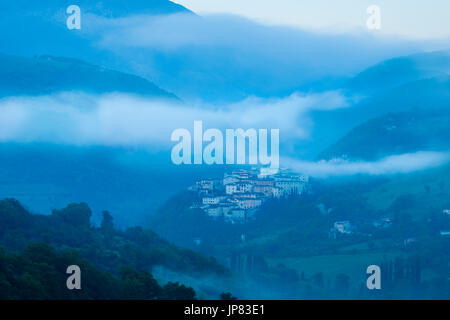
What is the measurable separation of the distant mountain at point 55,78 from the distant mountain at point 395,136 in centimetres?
2325

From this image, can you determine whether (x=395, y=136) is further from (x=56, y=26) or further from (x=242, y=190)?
(x=56, y=26)

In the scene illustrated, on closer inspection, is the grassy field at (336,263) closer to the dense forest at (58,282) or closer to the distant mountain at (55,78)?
the dense forest at (58,282)

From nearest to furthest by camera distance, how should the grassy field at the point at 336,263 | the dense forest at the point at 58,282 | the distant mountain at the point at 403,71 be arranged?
the dense forest at the point at 58,282
the grassy field at the point at 336,263
the distant mountain at the point at 403,71

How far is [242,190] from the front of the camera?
6725cm

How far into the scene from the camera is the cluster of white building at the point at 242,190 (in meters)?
64.2

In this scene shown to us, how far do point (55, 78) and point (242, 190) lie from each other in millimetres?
30124

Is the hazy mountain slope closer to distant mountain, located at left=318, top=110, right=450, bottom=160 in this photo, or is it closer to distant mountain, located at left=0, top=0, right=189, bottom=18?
distant mountain, located at left=0, top=0, right=189, bottom=18

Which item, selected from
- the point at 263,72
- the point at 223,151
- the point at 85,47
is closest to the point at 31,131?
the point at 223,151

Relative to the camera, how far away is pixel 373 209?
6456 cm

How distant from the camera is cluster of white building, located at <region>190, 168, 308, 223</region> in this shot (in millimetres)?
64188

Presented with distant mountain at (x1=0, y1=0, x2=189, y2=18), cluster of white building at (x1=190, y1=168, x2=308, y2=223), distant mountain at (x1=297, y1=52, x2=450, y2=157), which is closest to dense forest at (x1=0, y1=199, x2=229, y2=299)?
cluster of white building at (x1=190, y1=168, x2=308, y2=223)

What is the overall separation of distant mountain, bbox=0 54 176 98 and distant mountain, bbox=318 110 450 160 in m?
23.3

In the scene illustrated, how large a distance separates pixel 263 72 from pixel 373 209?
50800mm

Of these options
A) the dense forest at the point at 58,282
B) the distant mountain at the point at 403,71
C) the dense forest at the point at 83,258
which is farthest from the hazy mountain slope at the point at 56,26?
the dense forest at the point at 58,282
